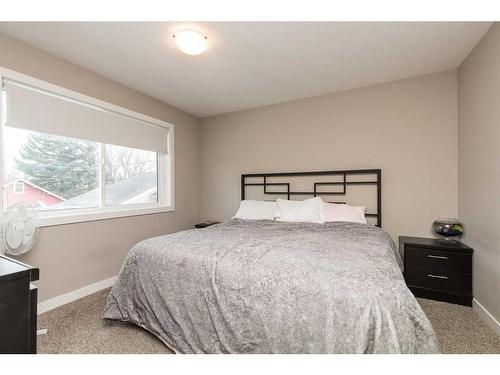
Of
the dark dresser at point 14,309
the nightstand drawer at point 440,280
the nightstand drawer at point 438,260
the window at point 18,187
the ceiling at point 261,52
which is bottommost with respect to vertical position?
the nightstand drawer at point 440,280

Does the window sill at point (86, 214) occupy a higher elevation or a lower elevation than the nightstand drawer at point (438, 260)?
higher

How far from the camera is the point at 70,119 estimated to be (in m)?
2.48

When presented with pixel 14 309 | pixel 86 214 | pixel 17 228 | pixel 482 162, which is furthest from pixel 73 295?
pixel 482 162

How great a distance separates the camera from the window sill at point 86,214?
232 cm

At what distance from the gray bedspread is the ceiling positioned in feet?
5.49

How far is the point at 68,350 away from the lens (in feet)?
5.50

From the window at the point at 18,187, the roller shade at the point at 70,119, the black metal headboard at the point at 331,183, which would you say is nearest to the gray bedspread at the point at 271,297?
the black metal headboard at the point at 331,183

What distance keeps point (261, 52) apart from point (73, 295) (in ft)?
9.80

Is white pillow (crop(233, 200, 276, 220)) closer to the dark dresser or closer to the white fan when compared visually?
the white fan

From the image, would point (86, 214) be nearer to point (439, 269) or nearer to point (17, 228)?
point (17, 228)

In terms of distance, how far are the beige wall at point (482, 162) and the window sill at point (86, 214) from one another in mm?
3546

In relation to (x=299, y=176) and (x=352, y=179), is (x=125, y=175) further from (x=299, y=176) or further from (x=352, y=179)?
(x=352, y=179)

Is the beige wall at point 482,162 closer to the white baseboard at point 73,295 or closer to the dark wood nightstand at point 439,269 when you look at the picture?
the dark wood nightstand at point 439,269

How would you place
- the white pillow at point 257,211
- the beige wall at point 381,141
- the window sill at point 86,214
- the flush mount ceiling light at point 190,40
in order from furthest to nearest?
the white pillow at point 257,211 < the beige wall at point 381,141 < the window sill at point 86,214 < the flush mount ceiling light at point 190,40
